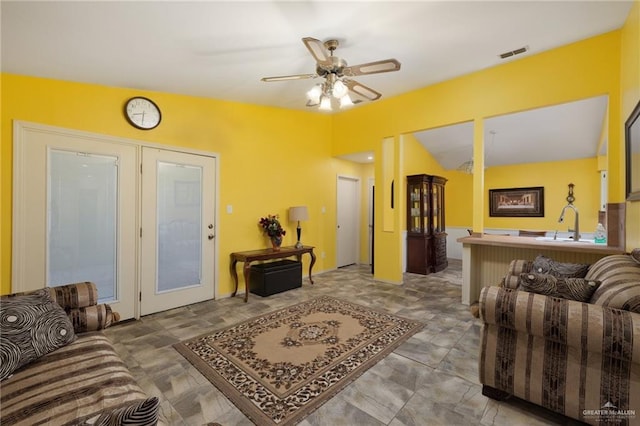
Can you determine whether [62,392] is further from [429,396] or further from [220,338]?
[429,396]

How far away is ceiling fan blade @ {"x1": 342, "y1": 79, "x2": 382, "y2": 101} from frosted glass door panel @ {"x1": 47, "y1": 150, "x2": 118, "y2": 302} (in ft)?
8.56

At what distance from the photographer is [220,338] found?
2582 millimetres

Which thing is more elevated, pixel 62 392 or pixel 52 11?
pixel 52 11

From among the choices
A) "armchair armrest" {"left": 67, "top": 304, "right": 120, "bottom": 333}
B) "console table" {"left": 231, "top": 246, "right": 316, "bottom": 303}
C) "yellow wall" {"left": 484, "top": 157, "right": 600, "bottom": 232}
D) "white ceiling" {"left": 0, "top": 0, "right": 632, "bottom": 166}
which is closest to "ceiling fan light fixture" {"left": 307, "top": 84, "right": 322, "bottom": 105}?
"white ceiling" {"left": 0, "top": 0, "right": 632, "bottom": 166}

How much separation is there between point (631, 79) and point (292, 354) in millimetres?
3740

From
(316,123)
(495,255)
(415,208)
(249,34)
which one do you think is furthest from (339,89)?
(415,208)

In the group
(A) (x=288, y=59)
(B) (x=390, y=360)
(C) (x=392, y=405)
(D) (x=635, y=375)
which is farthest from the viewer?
(A) (x=288, y=59)

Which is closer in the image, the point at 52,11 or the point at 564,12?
the point at 52,11

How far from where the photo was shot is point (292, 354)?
90.1 inches

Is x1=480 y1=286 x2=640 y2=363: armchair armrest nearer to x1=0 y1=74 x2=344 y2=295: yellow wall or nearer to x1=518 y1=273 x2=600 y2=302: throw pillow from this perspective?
x1=518 y1=273 x2=600 y2=302: throw pillow

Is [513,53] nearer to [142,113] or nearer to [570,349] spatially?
[570,349]

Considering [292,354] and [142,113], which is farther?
[142,113]

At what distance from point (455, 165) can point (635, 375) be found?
606cm

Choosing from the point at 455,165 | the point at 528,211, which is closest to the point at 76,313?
the point at 455,165
